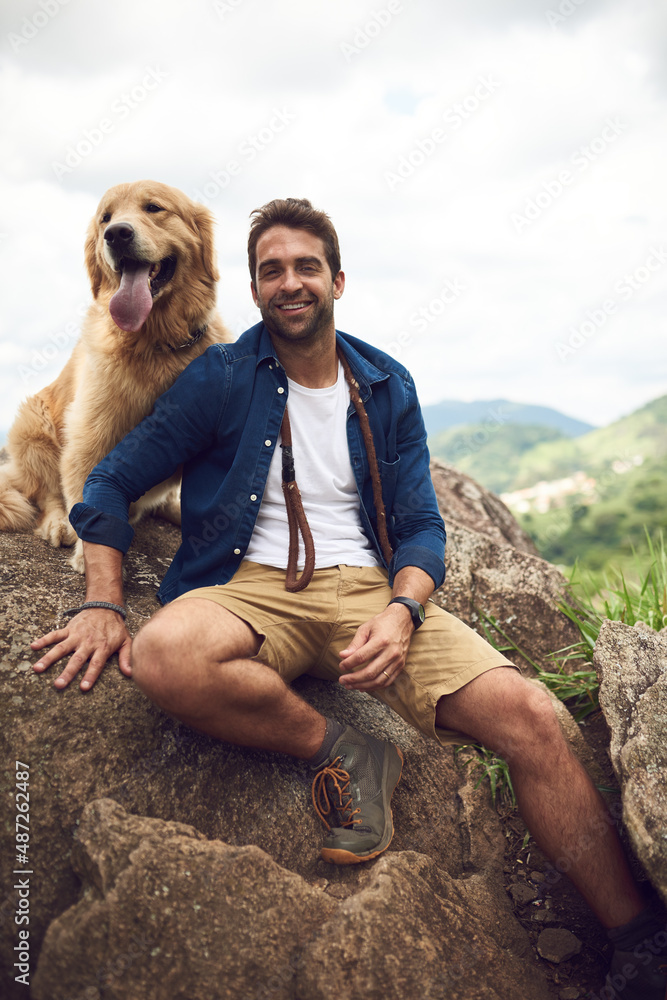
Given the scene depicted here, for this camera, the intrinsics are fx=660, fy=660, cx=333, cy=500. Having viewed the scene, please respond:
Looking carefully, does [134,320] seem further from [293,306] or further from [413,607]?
[413,607]

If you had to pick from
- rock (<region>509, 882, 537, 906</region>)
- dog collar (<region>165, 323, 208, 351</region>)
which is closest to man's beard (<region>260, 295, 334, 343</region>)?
dog collar (<region>165, 323, 208, 351</region>)

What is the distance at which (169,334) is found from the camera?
2.76 metres

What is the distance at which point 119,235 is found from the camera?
255 cm

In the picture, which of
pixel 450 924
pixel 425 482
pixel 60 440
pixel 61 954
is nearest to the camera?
pixel 61 954

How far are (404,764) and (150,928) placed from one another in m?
1.21

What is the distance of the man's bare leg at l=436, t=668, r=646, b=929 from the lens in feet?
6.15

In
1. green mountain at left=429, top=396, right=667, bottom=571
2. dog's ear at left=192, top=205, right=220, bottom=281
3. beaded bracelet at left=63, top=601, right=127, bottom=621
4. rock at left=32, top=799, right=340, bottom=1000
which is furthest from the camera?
green mountain at left=429, top=396, right=667, bottom=571

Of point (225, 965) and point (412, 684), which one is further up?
point (412, 684)

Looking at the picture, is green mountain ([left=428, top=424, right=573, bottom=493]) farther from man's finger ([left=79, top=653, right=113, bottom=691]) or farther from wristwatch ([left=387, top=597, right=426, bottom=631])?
man's finger ([left=79, top=653, right=113, bottom=691])

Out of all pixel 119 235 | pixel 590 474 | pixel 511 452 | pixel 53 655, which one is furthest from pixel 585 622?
pixel 511 452

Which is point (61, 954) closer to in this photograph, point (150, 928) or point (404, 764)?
point (150, 928)

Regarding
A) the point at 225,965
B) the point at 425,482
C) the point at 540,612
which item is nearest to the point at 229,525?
the point at 425,482

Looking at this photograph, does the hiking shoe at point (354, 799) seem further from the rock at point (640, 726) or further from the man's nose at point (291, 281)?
the man's nose at point (291, 281)

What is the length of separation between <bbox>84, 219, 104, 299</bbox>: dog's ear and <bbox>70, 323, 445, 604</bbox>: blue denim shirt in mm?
826
